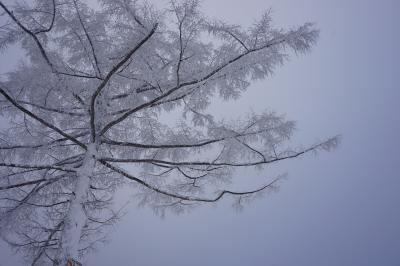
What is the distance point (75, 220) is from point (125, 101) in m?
1.92

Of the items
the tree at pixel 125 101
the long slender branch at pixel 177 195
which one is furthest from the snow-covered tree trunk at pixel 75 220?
the long slender branch at pixel 177 195

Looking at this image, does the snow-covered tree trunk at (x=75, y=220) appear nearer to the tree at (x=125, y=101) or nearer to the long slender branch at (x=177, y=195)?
the tree at (x=125, y=101)

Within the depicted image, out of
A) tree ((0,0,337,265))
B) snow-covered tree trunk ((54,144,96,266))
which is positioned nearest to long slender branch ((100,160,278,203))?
tree ((0,0,337,265))

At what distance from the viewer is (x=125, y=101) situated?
17.3 ft

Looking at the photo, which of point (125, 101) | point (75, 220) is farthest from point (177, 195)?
point (125, 101)

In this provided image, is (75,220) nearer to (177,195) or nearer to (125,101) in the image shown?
(177,195)

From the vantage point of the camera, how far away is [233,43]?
12.7 ft

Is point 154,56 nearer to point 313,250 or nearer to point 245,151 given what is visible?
point 245,151

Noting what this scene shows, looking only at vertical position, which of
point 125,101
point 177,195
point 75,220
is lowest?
point 75,220

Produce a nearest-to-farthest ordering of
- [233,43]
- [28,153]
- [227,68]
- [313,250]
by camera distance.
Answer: [233,43]
[227,68]
[28,153]
[313,250]

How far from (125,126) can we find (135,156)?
1.78ft

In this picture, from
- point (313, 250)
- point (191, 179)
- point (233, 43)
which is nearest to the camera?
point (233, 43)

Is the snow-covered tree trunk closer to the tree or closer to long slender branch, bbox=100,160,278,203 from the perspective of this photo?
the tree

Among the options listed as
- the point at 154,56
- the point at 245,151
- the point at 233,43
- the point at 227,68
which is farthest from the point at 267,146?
the point at 154,56
